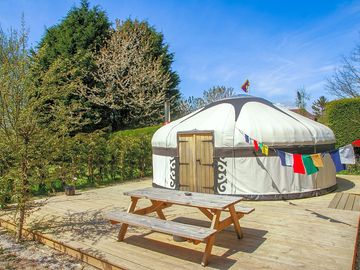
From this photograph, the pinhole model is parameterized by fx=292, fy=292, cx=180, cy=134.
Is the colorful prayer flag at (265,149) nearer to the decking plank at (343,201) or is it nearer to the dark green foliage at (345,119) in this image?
the decking plank at (343,201)

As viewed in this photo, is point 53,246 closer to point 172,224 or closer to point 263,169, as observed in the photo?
point 172,224

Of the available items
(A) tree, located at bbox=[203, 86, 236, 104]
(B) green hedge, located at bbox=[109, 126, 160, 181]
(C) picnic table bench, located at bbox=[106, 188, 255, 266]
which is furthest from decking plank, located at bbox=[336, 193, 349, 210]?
(A) tree, located at bbox=[203, 86, 236, 104]

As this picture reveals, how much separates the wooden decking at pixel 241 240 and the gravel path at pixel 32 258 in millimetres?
182

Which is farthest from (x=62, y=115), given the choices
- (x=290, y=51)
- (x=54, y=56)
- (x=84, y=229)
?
(x=54, y=56)

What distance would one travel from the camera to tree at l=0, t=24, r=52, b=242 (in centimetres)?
378

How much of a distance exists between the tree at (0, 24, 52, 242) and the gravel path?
19.7 inches

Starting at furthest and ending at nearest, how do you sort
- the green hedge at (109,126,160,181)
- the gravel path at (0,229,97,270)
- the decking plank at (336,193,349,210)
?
the green hedge at (109,126,160,181) → the decking plank at (336,193,349,210) → the gravel path at (0,229,97,270)

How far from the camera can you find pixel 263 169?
614cm

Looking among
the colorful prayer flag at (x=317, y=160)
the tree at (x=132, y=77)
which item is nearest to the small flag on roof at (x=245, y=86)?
the colorful prayer flag at (x=317, y=160)

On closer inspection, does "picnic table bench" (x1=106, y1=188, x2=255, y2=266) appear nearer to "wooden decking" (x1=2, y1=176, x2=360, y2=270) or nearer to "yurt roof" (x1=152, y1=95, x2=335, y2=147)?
"wooden decking" (x1=2, y1=176, x2=360, y2=270)

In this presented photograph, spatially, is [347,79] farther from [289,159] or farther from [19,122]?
[19,122]

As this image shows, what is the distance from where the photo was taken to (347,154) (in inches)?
213

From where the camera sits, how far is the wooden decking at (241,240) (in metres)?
3.14

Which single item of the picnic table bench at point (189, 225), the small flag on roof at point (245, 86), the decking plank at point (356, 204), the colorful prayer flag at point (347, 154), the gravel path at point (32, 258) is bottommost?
the gravel path at point (32, 258)
